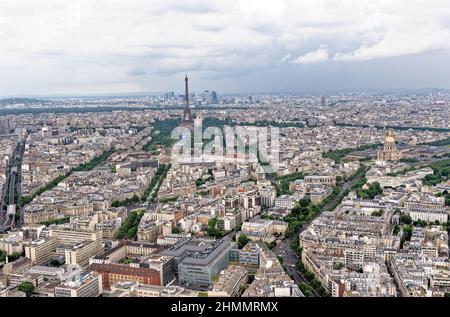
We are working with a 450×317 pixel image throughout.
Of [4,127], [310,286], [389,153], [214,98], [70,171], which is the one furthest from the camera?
[214,98]

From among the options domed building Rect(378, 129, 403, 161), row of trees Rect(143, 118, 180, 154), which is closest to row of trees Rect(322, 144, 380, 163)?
domed building Rect(378, 129, 403, 161)

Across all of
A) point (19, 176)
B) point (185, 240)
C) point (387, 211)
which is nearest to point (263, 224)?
point (185, 240)

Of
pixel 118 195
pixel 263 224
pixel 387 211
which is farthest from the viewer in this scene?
pixel 118 195

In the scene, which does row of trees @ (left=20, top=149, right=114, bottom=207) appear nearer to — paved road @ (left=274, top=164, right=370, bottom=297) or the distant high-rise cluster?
paved road @ (left=274, top=164, right=370, bottom=297)

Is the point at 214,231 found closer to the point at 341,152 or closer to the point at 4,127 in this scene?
the point at 341,152

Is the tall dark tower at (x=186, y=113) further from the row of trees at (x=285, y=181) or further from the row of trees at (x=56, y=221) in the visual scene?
the row of trees at (x=56, y=221)

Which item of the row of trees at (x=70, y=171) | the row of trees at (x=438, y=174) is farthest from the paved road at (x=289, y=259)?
the row of trees at (x=70, y=171)

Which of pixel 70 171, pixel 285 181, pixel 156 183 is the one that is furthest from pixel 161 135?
pixel 285 181

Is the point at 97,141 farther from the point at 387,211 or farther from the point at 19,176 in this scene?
the point at 387,211

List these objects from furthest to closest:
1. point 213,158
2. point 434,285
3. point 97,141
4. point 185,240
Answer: point 97,141
point 213,158
point 185,240
point 434,285

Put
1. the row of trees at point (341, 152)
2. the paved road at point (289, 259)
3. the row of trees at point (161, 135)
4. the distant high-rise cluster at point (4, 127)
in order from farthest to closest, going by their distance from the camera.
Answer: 1. the distant high-rise cluster at point (4, 127)
2. the row of trees at point (161, 135)
3. the row of trees at point (341, 152)
4. the paved road at point (289, 259)

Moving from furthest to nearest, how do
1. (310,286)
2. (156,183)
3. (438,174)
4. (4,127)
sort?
(4,127) < (156,183) < (438,174) < (310,286)
